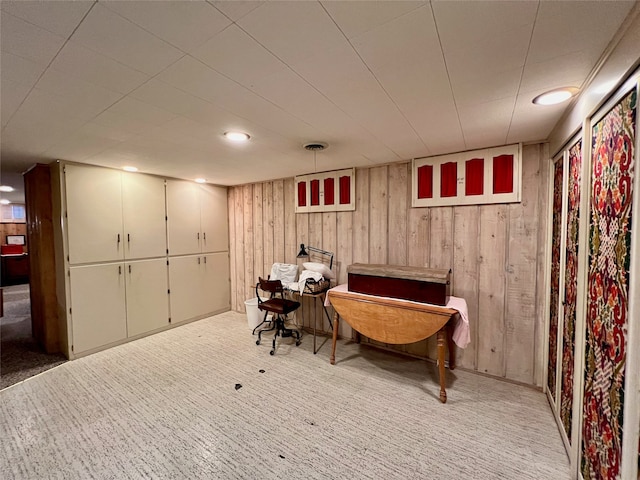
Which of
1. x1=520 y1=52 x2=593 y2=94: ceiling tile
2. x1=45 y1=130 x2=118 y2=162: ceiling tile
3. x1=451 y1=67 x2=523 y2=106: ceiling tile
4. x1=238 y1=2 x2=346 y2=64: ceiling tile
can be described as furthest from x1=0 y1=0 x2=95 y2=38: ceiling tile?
x1=520 y1=52 x2=593 y2=94: ceiling tile

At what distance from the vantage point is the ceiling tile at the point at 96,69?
3.78 ft

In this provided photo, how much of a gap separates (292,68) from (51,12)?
87cm

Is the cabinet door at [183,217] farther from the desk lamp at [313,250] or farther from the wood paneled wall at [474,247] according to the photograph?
the desk lamp at [313,250]

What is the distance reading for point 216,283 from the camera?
4648 millimetres

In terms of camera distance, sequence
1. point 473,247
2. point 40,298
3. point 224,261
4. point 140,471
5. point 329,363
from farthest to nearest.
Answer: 1. point 224,261
2. point 40,298
3. point 329,363
4. point 473,247
5. point 140,471

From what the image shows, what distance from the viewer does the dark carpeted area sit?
2.75 meters

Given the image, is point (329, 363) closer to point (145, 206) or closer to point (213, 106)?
point (213, 106)

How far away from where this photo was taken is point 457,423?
204cm

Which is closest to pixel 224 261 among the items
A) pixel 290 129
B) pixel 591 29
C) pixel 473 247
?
pixel 290 129

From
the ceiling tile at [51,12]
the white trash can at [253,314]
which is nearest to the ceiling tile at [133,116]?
the ceiling tile at [51,12]

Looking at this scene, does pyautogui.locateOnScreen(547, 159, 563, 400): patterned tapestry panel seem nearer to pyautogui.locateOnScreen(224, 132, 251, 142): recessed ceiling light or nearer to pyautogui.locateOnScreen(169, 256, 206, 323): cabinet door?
pyautogui.locateOnScreen(224, 132, 251, 142): recessed ceiling light

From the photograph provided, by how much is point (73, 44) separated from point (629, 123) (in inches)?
88.8

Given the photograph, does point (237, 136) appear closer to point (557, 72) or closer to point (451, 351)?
point (557, 72)

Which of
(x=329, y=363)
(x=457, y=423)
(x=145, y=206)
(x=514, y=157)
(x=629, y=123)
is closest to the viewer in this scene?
(x=629, y=123)
